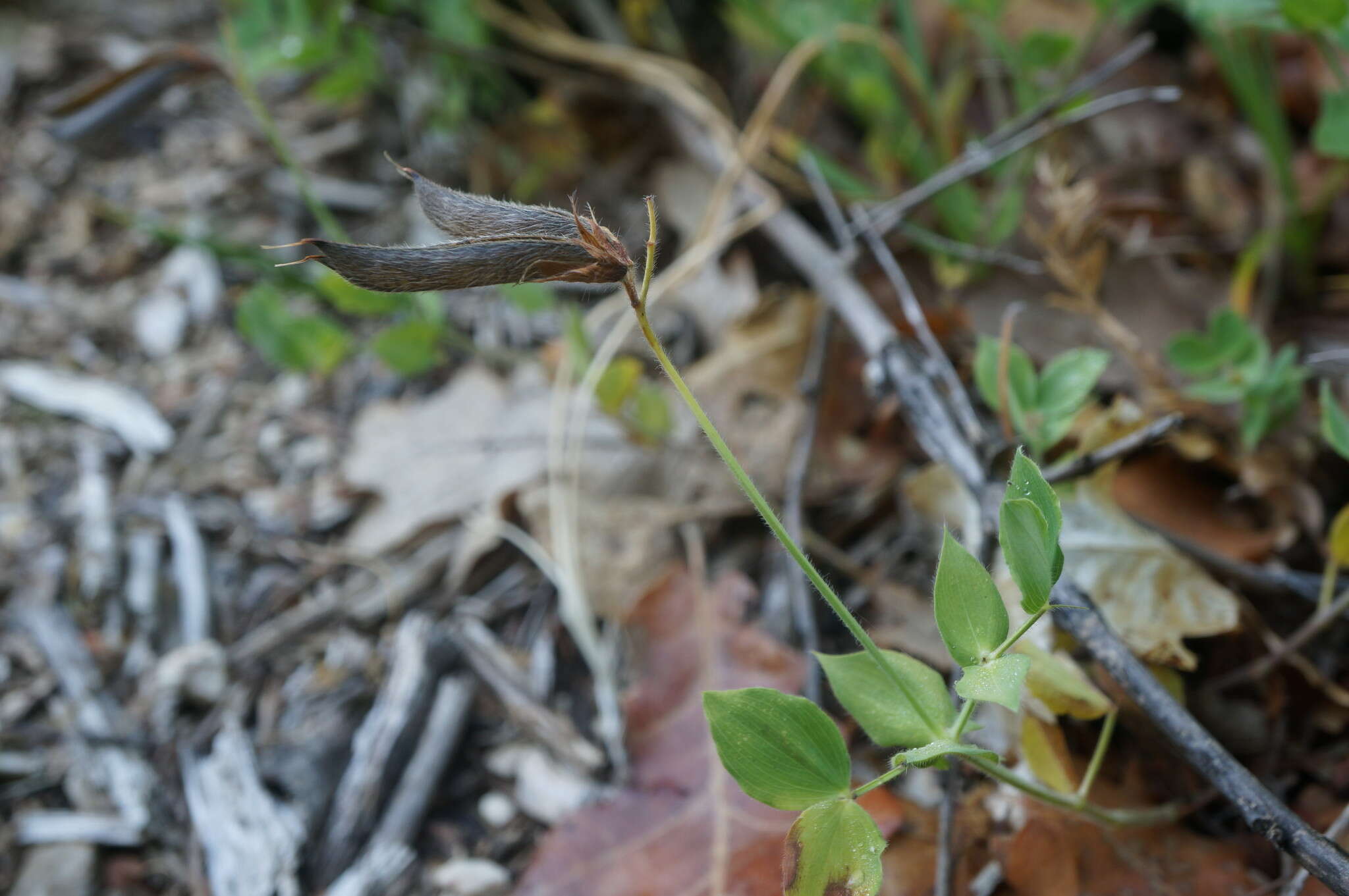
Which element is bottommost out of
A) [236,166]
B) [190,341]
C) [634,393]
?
[190,341]

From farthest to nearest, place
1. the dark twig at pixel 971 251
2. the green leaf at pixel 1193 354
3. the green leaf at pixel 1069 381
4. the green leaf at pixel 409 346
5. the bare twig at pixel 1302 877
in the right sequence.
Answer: the green leaf at pixel 409 346 < the dark twig at pixel 971 251 < the green leaf at pixel 1193 354 < the green leaf at pixel 1069 381 < the bare twig at pixel 1302 877

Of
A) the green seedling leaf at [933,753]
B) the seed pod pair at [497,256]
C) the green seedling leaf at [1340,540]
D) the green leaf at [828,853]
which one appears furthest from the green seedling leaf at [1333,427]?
the seed pod pair at [497,256]

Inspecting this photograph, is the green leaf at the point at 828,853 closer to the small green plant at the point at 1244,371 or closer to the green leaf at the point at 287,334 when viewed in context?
the small green plant at the point at 1244,371

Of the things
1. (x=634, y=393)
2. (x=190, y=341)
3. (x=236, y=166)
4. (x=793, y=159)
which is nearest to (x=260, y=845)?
(x=634, y=393)

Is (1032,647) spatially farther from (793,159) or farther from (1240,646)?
(793,159)

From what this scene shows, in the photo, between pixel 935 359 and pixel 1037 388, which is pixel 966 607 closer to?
pixel 1037 388

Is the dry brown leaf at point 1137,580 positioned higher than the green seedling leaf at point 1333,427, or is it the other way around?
the green seedling leaf at point 1333,427

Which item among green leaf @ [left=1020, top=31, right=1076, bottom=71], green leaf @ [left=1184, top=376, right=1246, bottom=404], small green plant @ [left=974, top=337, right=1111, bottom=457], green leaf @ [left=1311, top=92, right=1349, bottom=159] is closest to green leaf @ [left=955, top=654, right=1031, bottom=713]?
small green plant @ [left=974, top=337, right=1111, bottom=457]
